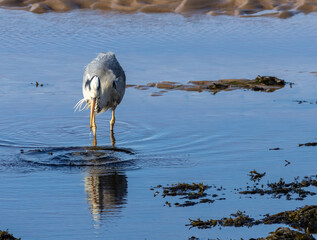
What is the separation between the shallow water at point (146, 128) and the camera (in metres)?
8.03

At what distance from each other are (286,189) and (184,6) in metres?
16.4

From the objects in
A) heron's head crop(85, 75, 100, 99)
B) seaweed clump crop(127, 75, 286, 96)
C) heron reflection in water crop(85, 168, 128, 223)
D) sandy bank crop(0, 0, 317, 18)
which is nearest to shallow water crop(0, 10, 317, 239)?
heron reflection in water crop(85, 168, 128, 223)

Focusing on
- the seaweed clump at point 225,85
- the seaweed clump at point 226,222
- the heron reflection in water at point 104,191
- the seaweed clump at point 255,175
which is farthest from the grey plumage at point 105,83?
the seaweed clump at point 226,222

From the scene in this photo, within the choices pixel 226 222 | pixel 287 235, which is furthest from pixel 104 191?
pixel 287 235

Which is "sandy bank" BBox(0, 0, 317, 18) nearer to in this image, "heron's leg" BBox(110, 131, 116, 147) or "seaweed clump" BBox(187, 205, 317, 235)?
"heron's leg" BBox(110, 131, 116, 147)

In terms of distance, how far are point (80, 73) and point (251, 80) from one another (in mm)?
3483

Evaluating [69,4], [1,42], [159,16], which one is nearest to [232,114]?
[1,42]

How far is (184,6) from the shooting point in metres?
24.4

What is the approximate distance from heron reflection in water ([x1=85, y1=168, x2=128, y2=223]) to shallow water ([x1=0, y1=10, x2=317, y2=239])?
0.01 m

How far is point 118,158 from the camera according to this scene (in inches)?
409

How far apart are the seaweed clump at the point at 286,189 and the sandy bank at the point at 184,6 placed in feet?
49.6

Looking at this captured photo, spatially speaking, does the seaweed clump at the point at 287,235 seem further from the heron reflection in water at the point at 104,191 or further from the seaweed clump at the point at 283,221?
the heron reflection in water at the point at 104,191

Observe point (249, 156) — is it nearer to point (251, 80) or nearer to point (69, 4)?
point (251, 80)

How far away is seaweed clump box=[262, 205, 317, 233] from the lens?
7.54 m
